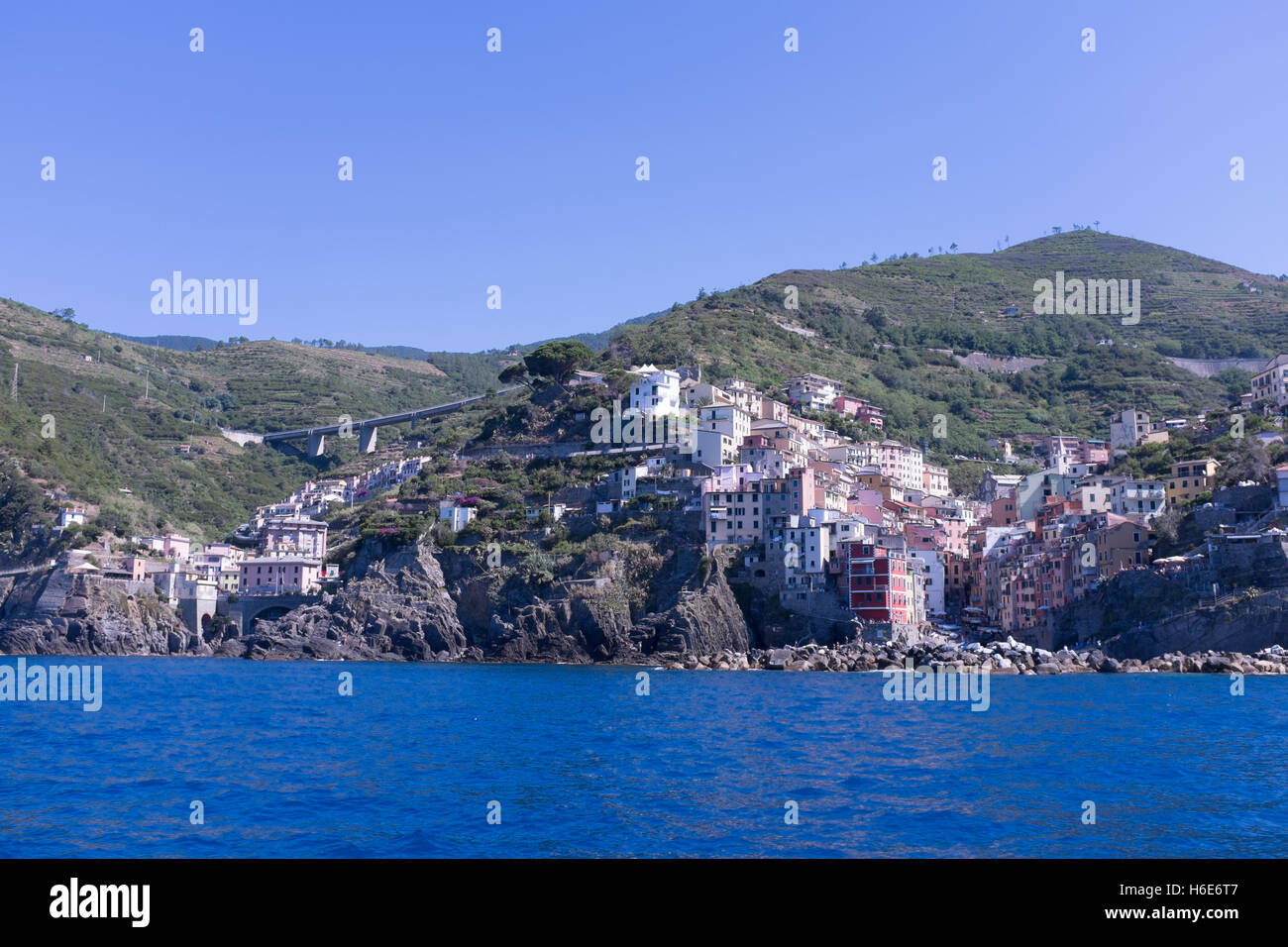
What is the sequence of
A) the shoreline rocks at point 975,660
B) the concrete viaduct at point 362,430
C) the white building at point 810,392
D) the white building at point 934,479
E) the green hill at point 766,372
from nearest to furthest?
the shoreline rocks at point 975,660
the white building at point 934,479
the white building at point 810,392
the green hill at point 766,372
the concrete viaduct at point 362,430

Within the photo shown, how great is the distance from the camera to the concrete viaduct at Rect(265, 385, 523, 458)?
137625mm

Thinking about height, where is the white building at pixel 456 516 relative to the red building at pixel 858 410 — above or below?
below

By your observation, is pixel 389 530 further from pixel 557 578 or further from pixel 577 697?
pixel 577 697

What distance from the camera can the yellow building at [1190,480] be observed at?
240 ft

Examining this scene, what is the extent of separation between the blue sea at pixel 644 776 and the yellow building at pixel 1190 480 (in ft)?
110

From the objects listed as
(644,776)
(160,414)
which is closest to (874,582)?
(644,776)

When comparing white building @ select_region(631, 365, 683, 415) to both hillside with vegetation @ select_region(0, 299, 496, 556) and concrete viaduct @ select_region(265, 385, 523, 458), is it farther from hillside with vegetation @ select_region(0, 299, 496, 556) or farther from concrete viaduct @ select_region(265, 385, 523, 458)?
concrete viaduct @ select_region(265, 385, 523, 458)

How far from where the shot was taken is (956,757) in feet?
82.3

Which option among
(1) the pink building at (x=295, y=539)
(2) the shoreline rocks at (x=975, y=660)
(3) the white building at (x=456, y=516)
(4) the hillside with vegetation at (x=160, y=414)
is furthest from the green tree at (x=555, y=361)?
(2) the shoreline rocks at (x=975, y=660)

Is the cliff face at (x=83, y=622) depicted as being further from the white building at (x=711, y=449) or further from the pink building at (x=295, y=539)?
the white building at (x=711, y=449)

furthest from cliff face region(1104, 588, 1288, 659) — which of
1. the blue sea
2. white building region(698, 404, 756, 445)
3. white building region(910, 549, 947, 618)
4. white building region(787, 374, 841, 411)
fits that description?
white building region(787, 374, 841, 411)

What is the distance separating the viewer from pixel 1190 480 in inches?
2911

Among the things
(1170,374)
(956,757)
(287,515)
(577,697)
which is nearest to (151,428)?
(287,515)

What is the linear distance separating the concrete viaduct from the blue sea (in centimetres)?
9707
